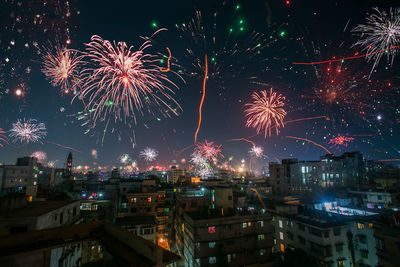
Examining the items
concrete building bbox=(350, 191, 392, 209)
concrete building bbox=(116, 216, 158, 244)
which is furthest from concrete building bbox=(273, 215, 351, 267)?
concrete building bbox=(350, 191, 392, 209)

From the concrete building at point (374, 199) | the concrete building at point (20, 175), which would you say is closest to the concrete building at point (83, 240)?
the concrete building at point (374, 199)

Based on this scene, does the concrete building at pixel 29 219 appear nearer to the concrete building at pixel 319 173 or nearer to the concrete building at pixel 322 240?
the concrete building at pixel 322 240

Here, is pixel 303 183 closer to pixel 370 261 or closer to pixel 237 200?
pixel 237 200

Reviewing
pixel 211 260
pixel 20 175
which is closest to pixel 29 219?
pixel 211 260

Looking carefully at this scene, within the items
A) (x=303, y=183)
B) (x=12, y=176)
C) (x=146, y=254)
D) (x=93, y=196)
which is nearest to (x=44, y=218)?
(x=146, y=254)

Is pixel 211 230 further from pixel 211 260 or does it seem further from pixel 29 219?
pixel 29 219

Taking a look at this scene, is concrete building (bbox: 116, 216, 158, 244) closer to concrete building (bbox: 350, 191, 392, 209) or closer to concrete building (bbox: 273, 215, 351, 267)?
concrete building (bbox: 273, 215, 351, 267)
